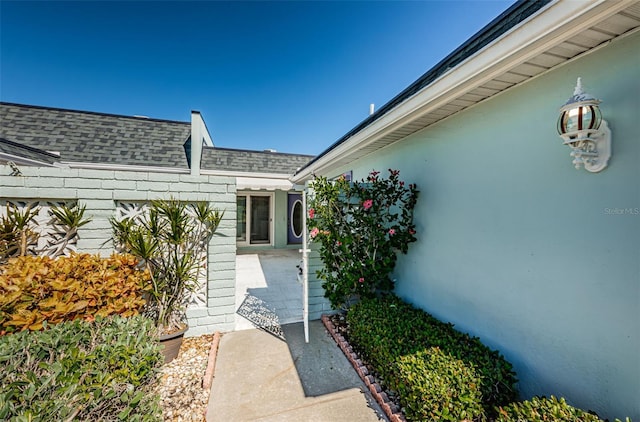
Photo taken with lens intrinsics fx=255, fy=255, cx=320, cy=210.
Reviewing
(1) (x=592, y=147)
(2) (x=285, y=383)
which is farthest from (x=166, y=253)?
(1) (x=592, y=147)

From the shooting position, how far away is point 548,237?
409 centimetres

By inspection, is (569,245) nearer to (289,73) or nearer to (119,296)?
(119,296)

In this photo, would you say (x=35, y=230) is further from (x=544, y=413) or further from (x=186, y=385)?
(x=544, y=413)

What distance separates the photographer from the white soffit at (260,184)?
16.8 m

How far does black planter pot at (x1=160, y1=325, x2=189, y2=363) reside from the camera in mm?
5797

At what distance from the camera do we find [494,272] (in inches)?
196

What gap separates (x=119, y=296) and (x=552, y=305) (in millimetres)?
7932

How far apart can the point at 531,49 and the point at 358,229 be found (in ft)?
17.1

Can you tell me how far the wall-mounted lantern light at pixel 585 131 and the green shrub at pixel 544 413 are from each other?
10.4 feet

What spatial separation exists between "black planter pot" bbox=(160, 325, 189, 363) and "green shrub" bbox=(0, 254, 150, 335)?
100 centimetres

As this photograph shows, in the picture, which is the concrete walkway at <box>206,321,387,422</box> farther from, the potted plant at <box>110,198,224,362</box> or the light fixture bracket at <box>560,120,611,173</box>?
the light fixture bracket at <box>560,120,611,173</box>

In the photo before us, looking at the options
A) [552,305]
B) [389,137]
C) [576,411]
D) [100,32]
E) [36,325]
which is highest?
[100,32]

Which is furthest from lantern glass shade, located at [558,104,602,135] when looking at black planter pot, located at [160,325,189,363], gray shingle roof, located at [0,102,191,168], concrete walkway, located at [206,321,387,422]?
gray shingle roof, located at [0,102,191,168]

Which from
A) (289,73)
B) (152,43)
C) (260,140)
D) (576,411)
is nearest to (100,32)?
(152,43)
